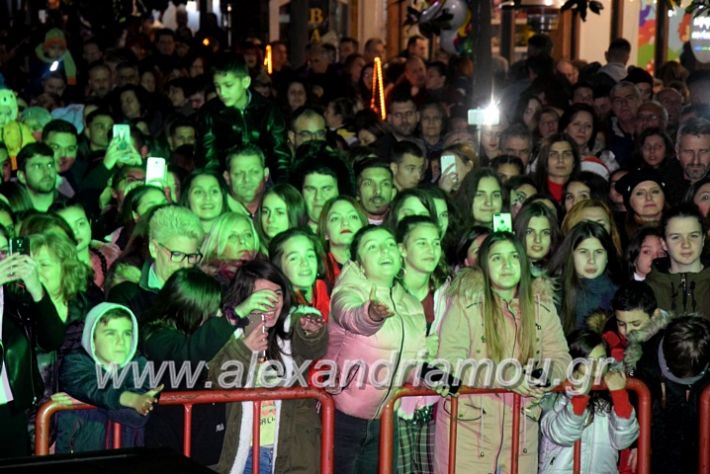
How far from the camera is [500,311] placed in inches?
269

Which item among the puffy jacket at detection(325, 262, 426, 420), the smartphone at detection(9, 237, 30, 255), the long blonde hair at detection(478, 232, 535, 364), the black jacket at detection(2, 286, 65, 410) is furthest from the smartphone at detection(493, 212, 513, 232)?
the smartphone at detection(9, 237, 30, 255)

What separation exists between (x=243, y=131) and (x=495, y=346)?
357 centimetres

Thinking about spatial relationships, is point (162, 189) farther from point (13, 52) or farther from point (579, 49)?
point (579, 49)

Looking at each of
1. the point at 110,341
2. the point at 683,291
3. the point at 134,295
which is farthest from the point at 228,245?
the point at 683,291

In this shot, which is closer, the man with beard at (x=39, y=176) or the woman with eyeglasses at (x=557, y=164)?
the man with beard at (x=39, y=176)

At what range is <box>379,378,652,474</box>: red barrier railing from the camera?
6.12 meters

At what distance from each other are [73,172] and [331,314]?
455 cm

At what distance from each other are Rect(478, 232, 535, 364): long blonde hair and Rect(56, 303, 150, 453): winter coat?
1.68 m

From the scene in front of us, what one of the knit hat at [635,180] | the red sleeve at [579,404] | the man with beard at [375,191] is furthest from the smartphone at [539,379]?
the knit hat at [635,180]

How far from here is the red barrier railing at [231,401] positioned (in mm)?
5652

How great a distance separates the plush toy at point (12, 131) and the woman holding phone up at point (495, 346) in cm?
460

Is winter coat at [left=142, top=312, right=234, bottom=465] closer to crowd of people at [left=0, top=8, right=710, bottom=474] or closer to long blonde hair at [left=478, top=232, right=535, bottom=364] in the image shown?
crowd of people at [left=0, top=8, right=710, bottom=474]

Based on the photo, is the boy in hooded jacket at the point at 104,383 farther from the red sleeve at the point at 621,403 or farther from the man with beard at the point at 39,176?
the man with beard at the point at 39,176

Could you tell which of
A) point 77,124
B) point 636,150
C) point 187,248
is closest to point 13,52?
point 77,124
